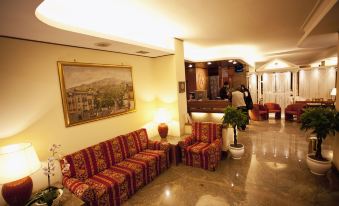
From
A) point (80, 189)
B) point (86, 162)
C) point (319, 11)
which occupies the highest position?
point (319, 11)

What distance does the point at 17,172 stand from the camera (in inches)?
69.3

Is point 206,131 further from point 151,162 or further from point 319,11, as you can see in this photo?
point 319,11

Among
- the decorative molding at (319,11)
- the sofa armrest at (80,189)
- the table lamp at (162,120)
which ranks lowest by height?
the sofa armrest at (80,189)

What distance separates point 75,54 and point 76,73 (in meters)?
0.31

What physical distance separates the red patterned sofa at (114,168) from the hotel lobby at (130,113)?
0.06 feet

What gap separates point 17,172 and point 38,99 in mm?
1020

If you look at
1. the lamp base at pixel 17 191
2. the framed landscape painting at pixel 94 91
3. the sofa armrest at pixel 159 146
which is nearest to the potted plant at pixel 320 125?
the sofa armrest at pixel 159 146

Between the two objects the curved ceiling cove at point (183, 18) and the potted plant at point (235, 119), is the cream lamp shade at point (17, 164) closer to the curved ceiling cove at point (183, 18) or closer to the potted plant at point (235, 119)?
the curved ceiling cove at point (183, 18)

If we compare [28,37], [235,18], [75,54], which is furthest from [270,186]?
[28,37]

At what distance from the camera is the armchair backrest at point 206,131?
3.88 meters

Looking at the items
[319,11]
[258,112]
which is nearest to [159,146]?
[319,11]

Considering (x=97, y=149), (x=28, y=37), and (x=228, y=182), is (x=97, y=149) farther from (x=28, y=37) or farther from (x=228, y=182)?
(x=228, y=182)

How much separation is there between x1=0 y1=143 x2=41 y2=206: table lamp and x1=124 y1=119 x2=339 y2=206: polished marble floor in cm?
135

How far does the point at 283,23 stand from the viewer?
11.0 ft
